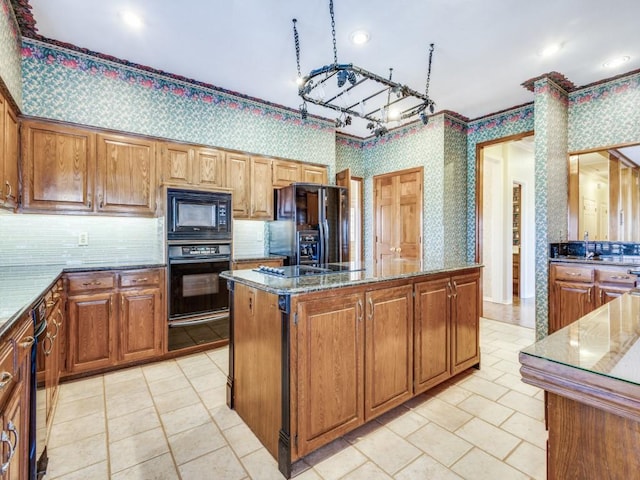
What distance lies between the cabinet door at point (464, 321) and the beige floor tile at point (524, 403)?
36 centimetres

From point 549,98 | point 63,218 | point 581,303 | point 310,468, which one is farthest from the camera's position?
point 549,98

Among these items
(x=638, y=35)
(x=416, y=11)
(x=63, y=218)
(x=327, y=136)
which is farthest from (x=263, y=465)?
(x=638, y=35)

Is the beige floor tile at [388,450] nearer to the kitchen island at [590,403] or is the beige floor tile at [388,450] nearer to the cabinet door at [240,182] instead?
the kitchen island at [590,403]

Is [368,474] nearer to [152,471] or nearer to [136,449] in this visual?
[152,471]

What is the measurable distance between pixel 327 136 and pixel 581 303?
3.67 m

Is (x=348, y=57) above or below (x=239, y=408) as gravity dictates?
above

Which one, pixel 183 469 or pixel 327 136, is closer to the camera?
pixel 183 469

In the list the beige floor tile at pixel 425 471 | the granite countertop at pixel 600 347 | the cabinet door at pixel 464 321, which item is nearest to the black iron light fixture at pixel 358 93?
the cabinet door at pixel 464 321

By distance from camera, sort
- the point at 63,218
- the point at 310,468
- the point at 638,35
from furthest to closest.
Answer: the point at 63,218
the point at 638,35
the point at 310,468

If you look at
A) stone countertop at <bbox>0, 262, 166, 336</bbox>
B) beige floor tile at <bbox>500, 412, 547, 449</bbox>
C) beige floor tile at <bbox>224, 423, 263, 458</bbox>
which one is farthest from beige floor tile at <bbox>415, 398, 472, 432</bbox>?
stone countertop at <bbox>0, 262, 166, 336</bbox>

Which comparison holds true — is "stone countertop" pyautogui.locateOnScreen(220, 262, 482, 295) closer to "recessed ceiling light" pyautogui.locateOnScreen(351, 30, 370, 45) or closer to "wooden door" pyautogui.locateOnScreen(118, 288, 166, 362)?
"wooden door" pyautogui.locateOnScreen(118, 288, 166, 362)

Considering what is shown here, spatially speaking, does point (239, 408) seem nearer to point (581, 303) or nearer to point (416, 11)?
point (416, 11)

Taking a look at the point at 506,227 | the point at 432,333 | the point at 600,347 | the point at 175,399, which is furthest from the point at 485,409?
the point at 506,227

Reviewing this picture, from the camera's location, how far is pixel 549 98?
3.56 m
